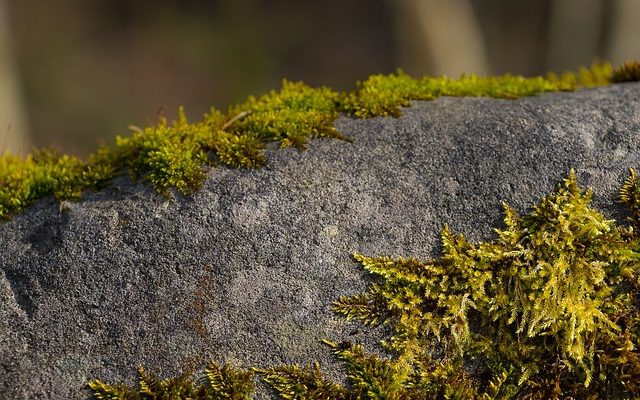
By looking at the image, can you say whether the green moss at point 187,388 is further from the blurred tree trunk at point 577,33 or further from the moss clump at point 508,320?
the blurred tree trunk at point 577,33

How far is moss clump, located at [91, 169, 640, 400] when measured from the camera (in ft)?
6.79

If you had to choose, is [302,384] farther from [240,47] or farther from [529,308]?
[240,47]

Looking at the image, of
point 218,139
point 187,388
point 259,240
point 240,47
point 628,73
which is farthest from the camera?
point 240,47

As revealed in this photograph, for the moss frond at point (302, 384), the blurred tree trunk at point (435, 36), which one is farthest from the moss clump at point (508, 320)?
the blurred tree trunk at point (435, 36)

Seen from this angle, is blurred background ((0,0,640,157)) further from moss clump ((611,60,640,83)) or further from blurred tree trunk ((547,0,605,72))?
moss clump ((611,60,640,83))

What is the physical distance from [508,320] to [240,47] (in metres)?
14.0

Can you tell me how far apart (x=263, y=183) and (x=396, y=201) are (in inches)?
19.6

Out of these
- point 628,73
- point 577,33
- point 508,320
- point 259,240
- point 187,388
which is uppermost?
point 577,33

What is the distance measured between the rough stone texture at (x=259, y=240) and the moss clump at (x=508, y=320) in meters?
0.07

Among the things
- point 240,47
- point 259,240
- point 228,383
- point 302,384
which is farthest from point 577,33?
point 228,383

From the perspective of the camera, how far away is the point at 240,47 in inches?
598

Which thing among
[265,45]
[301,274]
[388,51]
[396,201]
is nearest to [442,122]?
[396,201]

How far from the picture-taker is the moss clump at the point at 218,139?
7.87 feet

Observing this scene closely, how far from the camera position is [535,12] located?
16250 millimetres
